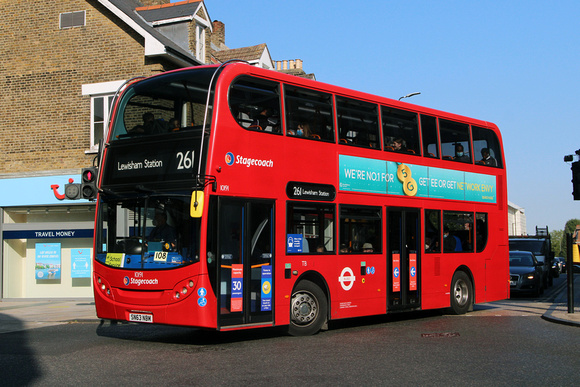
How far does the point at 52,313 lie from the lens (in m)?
17.5

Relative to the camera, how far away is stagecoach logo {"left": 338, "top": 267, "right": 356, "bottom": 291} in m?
12.5

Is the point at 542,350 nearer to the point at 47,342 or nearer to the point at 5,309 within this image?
the point at 47,342

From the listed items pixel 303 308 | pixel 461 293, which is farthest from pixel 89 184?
pixel 461 293

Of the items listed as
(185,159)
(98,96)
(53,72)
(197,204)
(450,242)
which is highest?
(53,72)

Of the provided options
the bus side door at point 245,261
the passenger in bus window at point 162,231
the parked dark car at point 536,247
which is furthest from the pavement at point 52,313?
the parked dark car at point 536,247

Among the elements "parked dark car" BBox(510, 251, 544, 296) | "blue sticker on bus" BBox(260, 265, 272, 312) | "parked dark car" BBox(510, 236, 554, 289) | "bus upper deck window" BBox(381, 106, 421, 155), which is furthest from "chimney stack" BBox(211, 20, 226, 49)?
"blue sticker on bus" BBox(260, 265, 272, 312)

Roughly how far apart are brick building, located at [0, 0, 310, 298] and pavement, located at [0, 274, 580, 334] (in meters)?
1.15

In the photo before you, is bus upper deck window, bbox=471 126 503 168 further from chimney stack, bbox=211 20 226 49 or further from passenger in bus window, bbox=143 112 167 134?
chimney stack, bbox=211 20 226 49

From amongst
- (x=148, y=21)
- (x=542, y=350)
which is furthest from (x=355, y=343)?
(x=148, y=21)

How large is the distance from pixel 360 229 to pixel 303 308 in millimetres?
2017

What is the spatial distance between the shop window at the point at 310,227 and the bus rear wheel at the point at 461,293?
4.43m

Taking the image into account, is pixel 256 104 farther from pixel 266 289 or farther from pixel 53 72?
pixel 53 72

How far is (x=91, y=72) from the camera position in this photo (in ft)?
71.1

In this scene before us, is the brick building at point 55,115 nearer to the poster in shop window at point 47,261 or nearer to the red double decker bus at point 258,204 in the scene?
the poster in shop window at point 47,261
